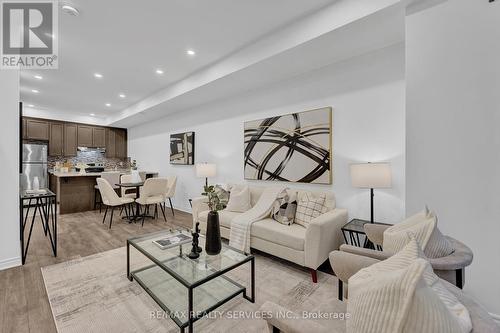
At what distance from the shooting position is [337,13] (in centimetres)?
213

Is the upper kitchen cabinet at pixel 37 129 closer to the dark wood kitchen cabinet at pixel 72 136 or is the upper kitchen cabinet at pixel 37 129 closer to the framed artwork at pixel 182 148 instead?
the dark wood kitchen cabinet at pixel 72 136

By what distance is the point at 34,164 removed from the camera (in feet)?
19.4

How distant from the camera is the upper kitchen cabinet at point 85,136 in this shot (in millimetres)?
7012

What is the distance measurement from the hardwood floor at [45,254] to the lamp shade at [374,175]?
2.96 meters

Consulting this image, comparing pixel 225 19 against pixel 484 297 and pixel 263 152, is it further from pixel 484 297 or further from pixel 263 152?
pixel 484 297

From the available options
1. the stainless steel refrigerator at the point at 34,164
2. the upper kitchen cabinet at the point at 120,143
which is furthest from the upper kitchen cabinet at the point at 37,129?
the upper kitchen cabinet at the point at 120,143

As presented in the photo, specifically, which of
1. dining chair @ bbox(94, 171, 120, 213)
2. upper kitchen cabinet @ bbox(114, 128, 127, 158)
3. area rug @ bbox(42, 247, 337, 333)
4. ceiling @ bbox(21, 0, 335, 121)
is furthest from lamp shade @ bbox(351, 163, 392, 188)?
upper kitchen cabinet @ bbox(114, 128, 127, 158)

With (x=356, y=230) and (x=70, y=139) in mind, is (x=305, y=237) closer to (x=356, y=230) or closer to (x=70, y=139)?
(x=356, y=230)

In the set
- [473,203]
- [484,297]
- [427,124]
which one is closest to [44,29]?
[427,124]

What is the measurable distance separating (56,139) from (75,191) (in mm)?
2588

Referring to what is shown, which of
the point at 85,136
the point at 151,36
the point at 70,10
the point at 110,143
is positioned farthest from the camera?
the point at 110,143

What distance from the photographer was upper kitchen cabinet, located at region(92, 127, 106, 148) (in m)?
7.29

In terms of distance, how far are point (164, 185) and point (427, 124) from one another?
4345 millimetres

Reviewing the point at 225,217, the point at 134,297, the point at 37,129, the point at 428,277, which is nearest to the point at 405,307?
the point at 428,277
